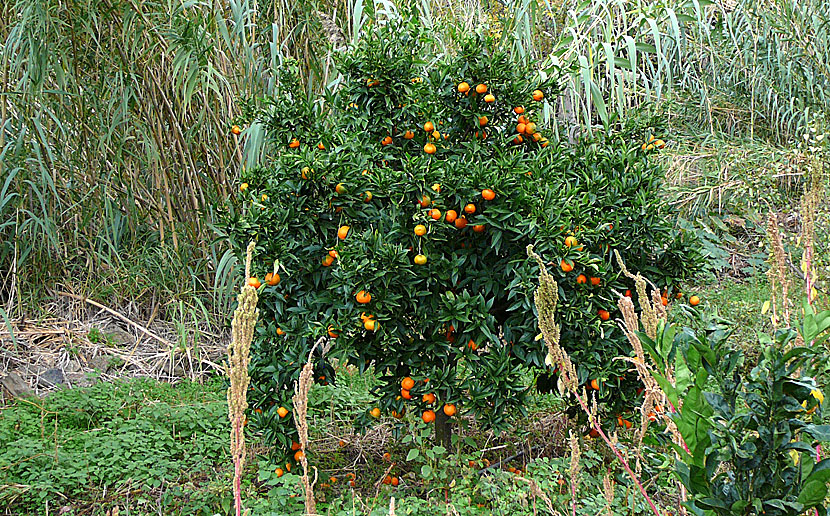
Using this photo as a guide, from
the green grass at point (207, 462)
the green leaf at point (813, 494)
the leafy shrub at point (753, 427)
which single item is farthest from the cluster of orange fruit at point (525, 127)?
the green leaf at point (813, 494)

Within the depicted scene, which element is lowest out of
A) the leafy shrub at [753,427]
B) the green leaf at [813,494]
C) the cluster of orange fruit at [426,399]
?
the cluster of orange fruit at [426,399]

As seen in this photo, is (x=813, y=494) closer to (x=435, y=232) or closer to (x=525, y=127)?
(x=435, y=232)

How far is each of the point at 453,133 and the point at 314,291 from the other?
710 mm

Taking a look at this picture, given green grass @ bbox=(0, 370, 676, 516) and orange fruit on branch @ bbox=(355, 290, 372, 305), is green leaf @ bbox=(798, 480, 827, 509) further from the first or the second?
orange fruit on branch @ bbox=(355, 290, 372, 305)

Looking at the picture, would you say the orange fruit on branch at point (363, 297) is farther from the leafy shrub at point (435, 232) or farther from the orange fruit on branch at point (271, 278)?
the orange fruit on branch at point (271, 278)


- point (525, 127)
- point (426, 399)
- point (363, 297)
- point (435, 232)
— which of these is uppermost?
point (525, 127)

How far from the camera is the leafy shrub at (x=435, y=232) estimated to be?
7.00ft

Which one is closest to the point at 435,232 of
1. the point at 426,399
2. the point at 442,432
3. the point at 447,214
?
the point at 447,214

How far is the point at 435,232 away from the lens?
216 centimetres

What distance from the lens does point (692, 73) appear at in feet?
21.0

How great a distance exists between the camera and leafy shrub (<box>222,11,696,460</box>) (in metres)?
2.13

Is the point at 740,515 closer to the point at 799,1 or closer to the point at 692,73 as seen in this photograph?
the point at 799,1

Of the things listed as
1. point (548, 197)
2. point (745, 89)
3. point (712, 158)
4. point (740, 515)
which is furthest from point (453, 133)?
point (745, 89)

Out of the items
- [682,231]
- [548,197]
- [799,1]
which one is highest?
[799,1]
